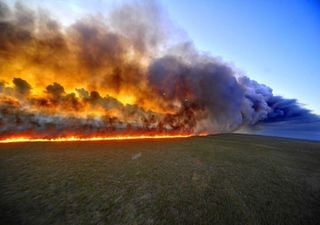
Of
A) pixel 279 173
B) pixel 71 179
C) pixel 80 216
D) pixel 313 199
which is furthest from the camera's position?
pixel 279 173

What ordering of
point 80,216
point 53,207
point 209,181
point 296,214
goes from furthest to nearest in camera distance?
point 209,181 < point 296,214 < point 53,207 < point 80,216

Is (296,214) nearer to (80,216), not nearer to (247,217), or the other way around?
(247,217)

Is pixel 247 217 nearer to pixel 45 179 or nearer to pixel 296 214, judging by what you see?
pixel 296 214

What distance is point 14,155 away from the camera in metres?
17.3

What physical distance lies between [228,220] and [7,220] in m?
9.82

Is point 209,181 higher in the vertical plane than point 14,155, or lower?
lower

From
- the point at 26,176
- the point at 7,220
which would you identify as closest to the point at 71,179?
the point at 26,176

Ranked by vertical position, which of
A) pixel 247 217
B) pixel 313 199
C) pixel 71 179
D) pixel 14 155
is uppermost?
pixel 14 155

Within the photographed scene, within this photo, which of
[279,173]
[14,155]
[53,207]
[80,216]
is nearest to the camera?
[80,216]

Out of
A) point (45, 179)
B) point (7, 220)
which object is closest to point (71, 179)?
point (45, 179)

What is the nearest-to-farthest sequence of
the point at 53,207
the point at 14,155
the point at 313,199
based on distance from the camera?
the point at 53,207, the point at 313,199, the point at 14,155

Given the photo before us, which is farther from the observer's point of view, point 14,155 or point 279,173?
point 14,155

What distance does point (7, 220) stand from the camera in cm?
712

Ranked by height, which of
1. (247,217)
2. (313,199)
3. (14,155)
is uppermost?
(14,155)
